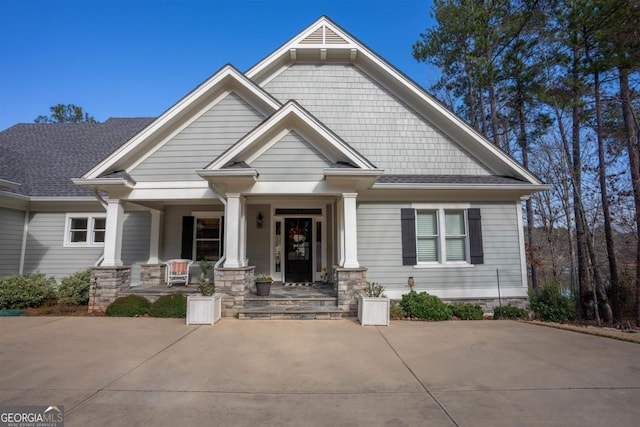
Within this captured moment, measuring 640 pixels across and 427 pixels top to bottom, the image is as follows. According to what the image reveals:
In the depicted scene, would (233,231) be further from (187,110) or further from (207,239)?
(187,110)

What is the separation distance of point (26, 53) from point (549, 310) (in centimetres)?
1805

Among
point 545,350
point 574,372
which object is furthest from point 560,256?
point 574,372

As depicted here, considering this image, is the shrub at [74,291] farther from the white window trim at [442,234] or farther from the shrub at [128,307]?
the white window trim at [442,234]

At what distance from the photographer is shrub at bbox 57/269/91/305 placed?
849 cm

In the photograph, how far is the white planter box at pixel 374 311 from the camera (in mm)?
6934

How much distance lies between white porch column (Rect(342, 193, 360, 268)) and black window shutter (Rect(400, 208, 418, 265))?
6.25 ft

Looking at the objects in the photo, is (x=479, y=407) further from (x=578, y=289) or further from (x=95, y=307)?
(x=578, y=289)

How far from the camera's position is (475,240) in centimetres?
902

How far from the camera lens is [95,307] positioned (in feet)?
26.0

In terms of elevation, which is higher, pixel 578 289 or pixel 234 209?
pixel 234 209

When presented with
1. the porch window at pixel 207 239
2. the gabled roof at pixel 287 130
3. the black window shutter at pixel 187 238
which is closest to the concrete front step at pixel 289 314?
the gabled roof at pixel 287 130

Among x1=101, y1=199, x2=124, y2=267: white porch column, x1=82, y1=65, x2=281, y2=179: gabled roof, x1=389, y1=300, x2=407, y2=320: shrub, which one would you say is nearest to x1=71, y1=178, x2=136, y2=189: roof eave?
x1=82, y1=65, x2=281, y2=179: gabled roof

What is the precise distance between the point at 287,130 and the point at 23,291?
8227 mm

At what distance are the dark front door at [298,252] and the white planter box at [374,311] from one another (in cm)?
355
